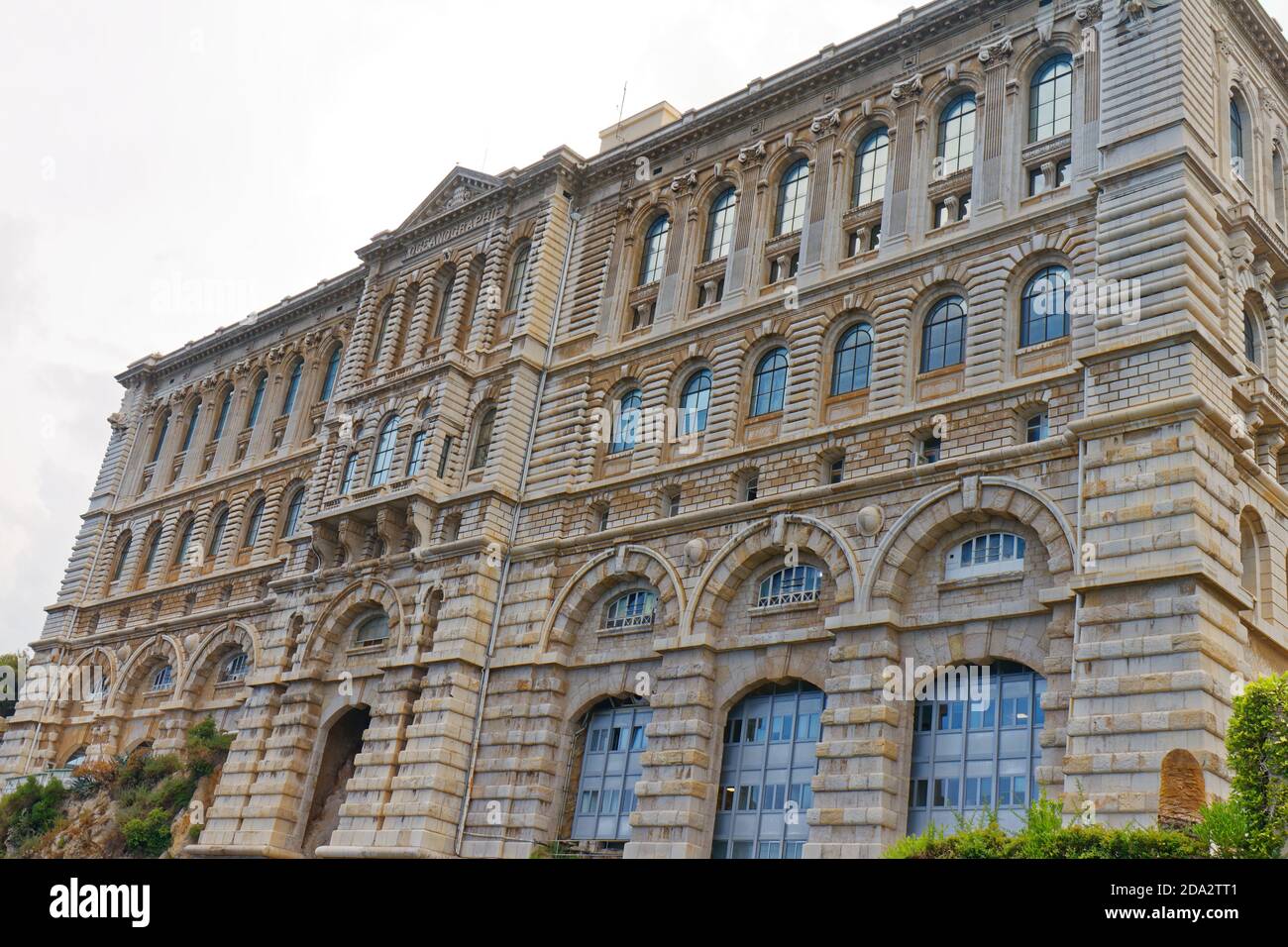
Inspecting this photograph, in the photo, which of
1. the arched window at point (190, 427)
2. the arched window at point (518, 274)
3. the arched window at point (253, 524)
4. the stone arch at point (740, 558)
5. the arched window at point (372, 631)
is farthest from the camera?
the arched window at point (190, 427)

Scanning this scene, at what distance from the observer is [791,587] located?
1233 inches

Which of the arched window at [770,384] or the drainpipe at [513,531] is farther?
the drainpipe at [513,531]

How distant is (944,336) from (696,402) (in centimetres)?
797

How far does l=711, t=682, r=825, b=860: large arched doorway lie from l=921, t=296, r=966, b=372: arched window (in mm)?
8778

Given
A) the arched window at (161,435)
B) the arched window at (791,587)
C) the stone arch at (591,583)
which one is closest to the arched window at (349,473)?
the stone arch at (591,583)

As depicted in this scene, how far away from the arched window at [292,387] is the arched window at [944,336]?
1233 inches

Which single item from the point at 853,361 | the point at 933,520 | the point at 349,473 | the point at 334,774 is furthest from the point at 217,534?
the point at 933,520

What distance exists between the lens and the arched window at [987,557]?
2753cm

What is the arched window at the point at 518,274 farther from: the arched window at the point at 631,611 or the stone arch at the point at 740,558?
the stone arch at the point at 740,558

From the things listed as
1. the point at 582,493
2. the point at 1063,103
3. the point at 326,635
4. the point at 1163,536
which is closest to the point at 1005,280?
the point at 1063,103

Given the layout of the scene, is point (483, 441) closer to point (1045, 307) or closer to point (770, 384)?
point (770, 384)

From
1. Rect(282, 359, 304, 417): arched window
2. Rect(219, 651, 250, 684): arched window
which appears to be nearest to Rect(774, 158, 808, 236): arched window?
Rect(282, 359, 304, 417): arched window

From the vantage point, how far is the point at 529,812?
109ft
